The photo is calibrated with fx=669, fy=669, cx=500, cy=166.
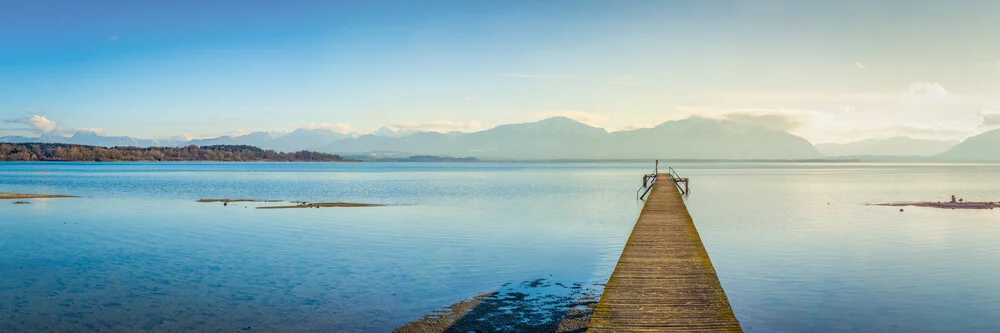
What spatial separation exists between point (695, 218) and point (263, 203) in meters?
31.5

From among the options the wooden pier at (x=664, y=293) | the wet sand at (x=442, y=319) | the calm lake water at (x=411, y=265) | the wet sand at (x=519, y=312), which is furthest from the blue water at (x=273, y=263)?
the wooden pier at (x=664, y=293)

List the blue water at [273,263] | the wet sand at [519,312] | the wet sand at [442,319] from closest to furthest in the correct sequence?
the wet sand at [519,312]
the wet sand at [442,319]
the blue water at [273,263]

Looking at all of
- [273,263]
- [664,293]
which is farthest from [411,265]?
[664,293]

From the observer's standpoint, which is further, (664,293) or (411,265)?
(411,265)

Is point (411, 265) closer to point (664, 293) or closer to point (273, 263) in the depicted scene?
point (273, 263)

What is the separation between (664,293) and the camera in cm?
1300

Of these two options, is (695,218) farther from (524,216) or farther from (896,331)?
(896,331)

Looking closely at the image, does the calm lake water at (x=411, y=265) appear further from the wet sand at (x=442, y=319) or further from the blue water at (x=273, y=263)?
the wet sand at (x=442, y=319)

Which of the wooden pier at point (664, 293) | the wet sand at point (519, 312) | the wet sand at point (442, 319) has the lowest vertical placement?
the wet sand at point (442, 319)

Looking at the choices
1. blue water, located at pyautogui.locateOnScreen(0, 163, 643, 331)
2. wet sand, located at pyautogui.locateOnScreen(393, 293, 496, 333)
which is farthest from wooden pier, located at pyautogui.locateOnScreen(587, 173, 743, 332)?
wet sand, located at pyautogui.locateOnScreen(393, 293, 496, 333)

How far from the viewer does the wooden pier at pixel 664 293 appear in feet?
36.3

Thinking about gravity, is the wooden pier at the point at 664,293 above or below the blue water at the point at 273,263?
above

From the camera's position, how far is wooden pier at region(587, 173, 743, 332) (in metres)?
11.1

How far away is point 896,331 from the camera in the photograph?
1448 cm
